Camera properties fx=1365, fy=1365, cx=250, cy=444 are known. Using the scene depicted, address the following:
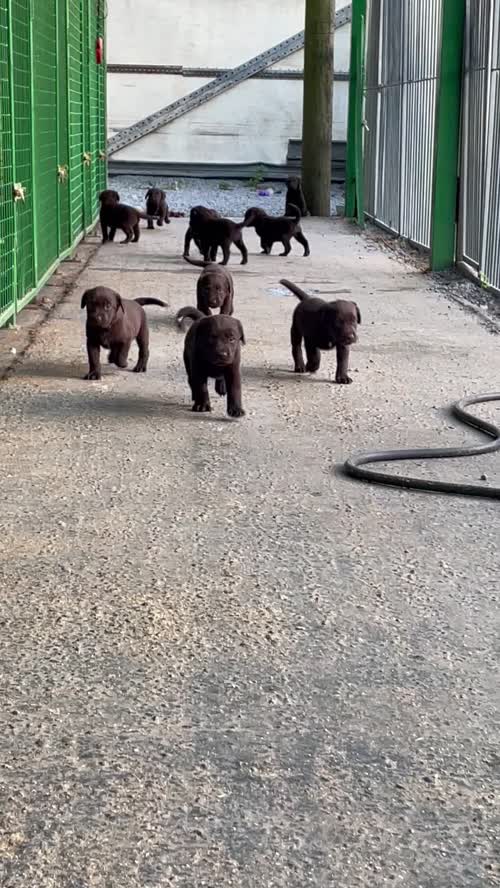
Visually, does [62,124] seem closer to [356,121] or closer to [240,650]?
[356,121]

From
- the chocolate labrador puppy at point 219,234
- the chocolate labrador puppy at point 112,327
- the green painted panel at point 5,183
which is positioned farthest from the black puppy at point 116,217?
the chocolate labrador puppy at point 112,327

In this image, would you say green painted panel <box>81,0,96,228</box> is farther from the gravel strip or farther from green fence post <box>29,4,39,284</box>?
green fence post <box>29,4,39,284</box>

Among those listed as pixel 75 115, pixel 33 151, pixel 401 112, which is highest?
pixel 401 112

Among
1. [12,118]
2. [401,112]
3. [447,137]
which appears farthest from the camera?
[401,112]

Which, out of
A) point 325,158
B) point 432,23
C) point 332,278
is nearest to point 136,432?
point 332,278

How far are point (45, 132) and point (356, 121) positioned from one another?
10581mm

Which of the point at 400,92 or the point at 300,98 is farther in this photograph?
the point at 300,98

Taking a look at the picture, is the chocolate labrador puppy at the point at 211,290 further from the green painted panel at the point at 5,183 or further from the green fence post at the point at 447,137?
the green fence post at the point at 447,137

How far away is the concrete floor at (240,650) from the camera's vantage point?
2664 millimetres

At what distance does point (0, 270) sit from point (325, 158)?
528 inches

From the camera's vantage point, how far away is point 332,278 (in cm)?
1284

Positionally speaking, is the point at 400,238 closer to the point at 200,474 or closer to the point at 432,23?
the point at 432,23

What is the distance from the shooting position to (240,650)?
11.8 ft

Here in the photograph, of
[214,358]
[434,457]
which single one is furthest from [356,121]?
[434,457]
